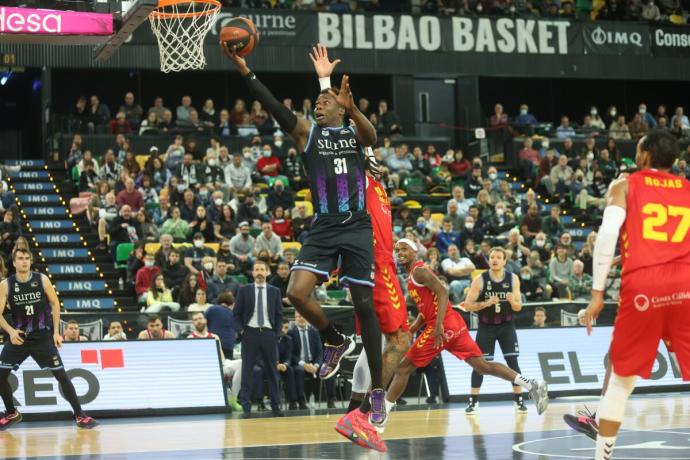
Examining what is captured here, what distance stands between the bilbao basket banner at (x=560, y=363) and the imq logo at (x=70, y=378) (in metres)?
4.75

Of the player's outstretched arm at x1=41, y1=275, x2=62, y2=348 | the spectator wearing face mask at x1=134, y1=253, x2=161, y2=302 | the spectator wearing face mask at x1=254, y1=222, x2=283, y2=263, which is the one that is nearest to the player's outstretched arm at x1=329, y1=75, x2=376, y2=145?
the player's outstretched arm at x1=41, y1=275, x2=62, y2=348

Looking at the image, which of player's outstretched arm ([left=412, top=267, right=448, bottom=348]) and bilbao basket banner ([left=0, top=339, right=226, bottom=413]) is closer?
player's outstretched arm ([left=412, top=267, right=448, bottom=348])

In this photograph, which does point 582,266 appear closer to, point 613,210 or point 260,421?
point 260,421

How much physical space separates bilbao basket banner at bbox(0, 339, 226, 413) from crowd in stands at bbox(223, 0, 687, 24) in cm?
1451

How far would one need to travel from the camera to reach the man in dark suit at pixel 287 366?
15711mm

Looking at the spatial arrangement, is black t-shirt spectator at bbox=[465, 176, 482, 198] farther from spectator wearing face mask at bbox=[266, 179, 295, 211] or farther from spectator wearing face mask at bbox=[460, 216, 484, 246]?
spectator wearing face mask at bbox=[266, 179, 295, 211]

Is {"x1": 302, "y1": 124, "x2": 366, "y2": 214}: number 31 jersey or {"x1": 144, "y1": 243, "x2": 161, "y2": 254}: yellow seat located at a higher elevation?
{"x1": 302, "y1": 124, "x2": 366, "y2": 214}: number 31 jersey

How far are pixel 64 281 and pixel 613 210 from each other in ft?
50.8

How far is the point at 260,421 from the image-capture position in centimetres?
1300

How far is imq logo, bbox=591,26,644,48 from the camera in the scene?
30.8 m

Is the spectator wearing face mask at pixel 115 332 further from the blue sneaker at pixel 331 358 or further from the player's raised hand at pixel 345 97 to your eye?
the player's raised hand at pixel 345 97

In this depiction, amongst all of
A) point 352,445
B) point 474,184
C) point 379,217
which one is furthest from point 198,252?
point 352,445

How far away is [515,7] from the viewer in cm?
3039


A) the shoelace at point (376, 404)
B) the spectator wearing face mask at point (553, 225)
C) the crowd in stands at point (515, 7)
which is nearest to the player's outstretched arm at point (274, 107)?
the shoelace at point (376, 404)
